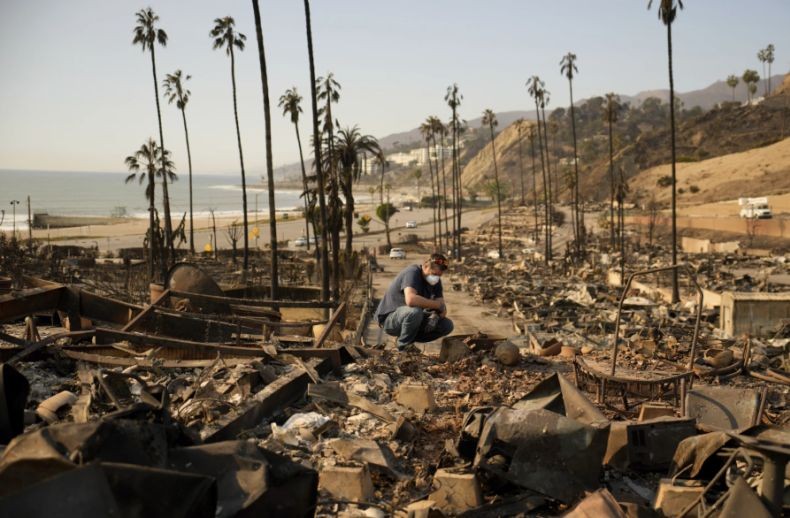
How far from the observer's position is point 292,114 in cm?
4988

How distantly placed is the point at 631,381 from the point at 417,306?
2.88 m

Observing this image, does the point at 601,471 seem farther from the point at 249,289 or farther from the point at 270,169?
the point at 270,169

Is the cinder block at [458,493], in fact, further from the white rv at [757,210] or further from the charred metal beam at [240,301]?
the white rv at [757,210]

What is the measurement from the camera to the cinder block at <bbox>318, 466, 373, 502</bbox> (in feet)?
15.4

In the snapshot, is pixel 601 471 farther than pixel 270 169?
No

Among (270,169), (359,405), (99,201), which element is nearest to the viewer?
(359,405)

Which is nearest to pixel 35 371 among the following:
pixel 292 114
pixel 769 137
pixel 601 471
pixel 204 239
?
pixel 601 471

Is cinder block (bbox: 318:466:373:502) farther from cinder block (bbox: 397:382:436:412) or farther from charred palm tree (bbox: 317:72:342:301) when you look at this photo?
charred palm tree (bbox: 317:72:342:301)

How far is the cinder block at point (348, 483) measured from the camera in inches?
185

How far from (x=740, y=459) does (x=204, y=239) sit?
7604 centimetres

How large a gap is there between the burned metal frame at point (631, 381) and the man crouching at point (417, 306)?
1996 mm

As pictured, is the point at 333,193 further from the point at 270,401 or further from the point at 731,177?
the point at 731,177

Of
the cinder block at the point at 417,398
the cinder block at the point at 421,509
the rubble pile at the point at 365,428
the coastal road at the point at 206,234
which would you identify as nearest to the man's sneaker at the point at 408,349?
the rubble pile at the point at 365,428

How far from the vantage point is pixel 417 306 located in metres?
8.68
